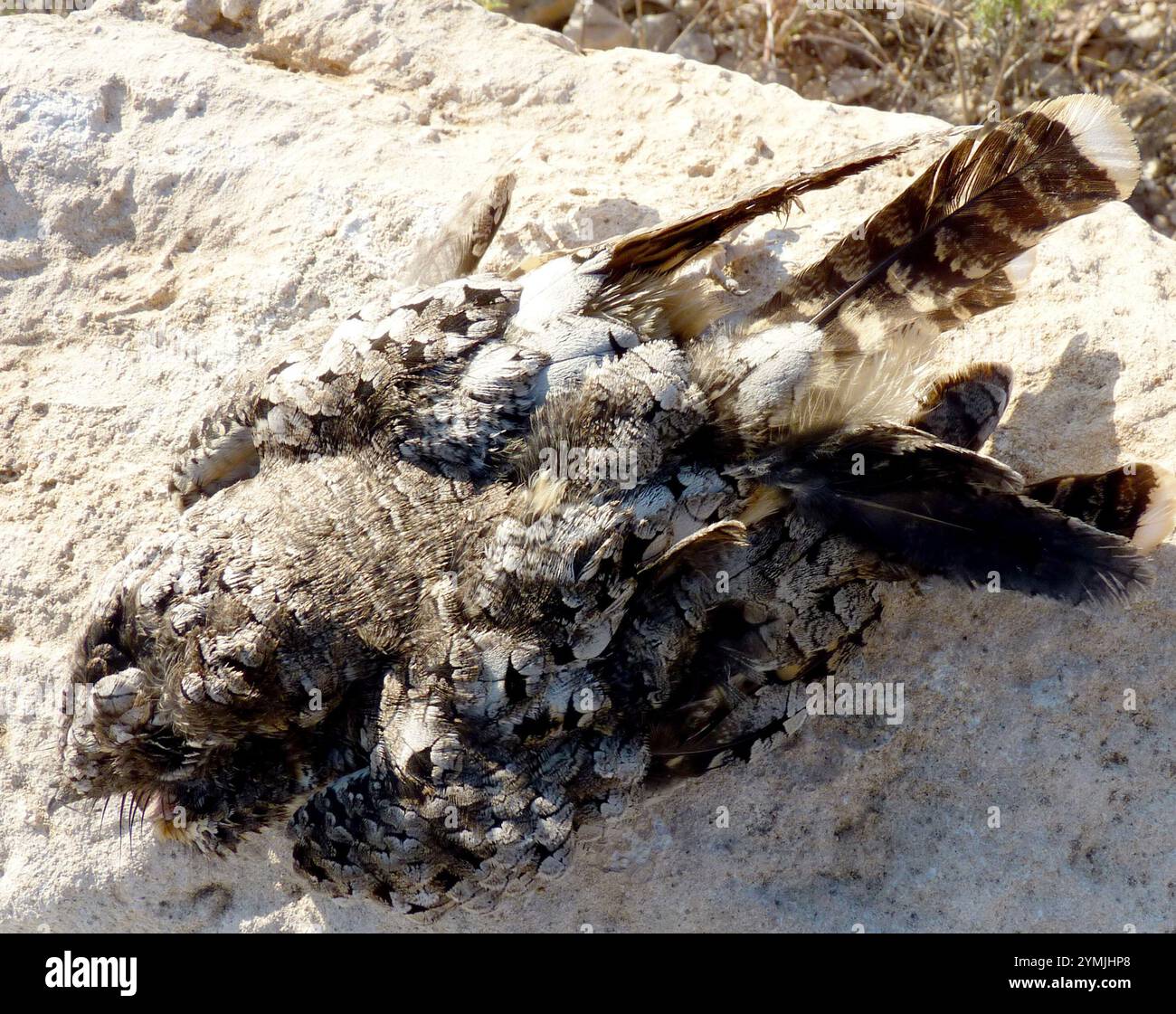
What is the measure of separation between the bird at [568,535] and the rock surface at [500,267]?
51cm

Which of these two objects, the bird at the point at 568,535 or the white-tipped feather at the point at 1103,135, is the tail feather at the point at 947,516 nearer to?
the bird at the point at 568,535

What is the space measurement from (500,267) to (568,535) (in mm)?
1713

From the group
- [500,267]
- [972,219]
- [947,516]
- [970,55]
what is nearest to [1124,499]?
[947,516]

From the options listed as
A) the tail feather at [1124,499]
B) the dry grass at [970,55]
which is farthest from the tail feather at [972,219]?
the dry grass at [970,55]

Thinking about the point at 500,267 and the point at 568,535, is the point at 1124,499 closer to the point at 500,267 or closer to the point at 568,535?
the point at 568,535

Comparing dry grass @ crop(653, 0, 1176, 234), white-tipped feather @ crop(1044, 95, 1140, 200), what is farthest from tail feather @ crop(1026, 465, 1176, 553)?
dry grass @ crop(653, 0, 1176, 234)

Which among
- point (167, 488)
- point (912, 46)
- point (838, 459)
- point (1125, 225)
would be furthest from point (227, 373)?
point (912, 46)

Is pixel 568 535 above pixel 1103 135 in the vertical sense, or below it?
below

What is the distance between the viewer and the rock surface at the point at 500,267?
3.46m

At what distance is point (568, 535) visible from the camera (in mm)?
2779

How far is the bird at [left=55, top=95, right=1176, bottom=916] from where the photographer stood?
2854 millimetres

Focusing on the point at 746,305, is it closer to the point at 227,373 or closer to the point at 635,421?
the point at 635,421

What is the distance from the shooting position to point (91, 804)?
147 inches

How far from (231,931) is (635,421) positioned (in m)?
2.28
